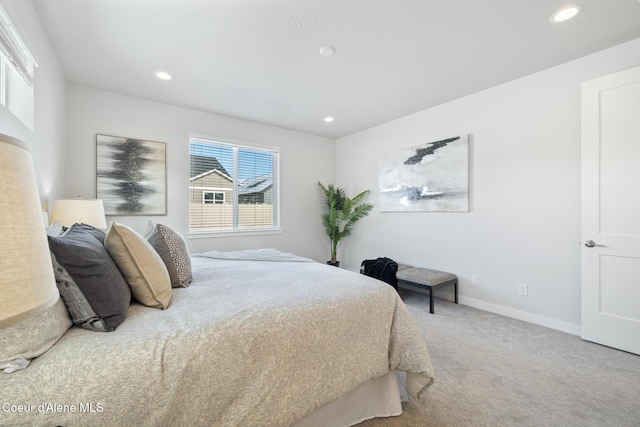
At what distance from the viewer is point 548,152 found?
2727mm

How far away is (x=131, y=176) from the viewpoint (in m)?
3.34

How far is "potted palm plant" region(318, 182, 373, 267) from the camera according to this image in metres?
4.66

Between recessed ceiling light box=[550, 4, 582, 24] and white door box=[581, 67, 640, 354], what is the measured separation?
2.41 ft

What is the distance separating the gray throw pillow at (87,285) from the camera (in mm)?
1049

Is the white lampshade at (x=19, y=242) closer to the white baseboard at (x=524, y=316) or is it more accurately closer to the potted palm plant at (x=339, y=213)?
the white baseboard at (x=524, y=316)

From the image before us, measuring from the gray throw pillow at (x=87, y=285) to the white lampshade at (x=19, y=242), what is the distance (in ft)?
2.55

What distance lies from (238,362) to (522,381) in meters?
1.95

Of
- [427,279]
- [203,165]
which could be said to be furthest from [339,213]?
[203,165]

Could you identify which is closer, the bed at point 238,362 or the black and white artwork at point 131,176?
the bed at point 238,362

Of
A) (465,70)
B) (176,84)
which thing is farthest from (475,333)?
(176,84)

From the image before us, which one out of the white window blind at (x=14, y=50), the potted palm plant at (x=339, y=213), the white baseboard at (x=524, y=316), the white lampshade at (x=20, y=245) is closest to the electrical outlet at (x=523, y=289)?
the white baseboard at (x=524, y=316)

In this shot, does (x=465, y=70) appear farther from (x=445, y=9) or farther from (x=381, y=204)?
(x=381, y=204)

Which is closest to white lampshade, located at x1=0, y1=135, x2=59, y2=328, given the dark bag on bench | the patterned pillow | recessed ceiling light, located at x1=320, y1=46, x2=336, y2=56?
the patterned pillow

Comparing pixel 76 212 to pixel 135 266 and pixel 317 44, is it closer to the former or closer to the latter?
pixel 135 266
